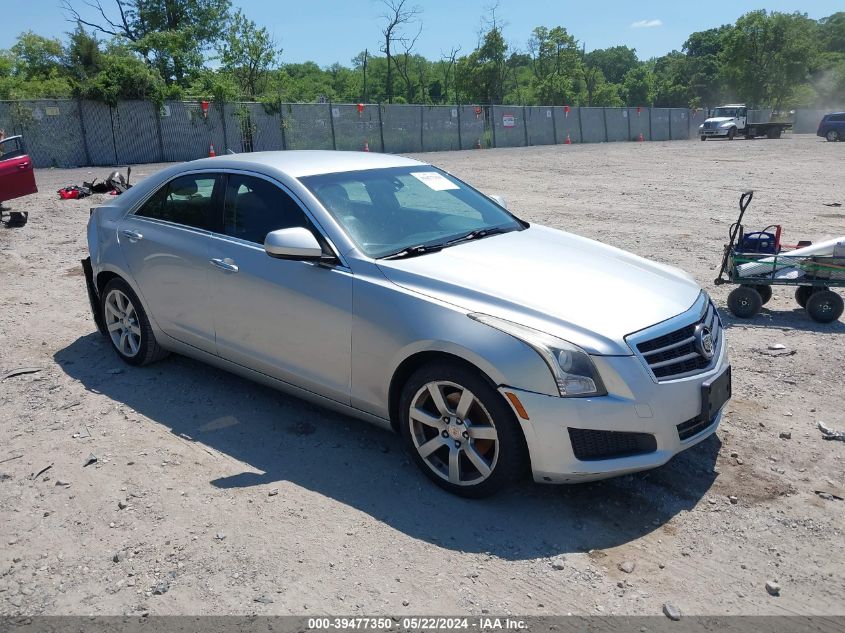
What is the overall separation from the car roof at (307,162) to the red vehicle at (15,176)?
8.04 m

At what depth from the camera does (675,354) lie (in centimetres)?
361

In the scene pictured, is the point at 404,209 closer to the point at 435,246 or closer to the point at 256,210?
the point at 435,246

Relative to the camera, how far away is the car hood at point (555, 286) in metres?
3.50

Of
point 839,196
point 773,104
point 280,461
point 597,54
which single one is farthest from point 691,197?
point 597,54

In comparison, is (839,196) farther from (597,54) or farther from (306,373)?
(597,54)

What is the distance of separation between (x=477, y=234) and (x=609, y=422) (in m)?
1.67

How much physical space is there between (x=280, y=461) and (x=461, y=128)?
40321 mm

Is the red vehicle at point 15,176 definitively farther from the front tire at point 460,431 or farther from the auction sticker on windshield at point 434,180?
the front tire at point 460,431

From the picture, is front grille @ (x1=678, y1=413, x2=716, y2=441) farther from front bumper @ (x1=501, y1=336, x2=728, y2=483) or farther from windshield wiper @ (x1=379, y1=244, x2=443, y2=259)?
windshield wiper @ (x1=379, y1=244, x2=443, y2=259)

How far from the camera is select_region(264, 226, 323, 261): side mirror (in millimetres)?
4008

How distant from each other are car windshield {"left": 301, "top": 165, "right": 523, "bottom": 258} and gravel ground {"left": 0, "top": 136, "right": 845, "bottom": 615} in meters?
1.23

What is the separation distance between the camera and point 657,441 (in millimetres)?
3461

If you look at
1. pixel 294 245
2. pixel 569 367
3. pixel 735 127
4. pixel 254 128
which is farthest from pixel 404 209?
pixel 735 127

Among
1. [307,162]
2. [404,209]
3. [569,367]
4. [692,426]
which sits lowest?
[692,426]
